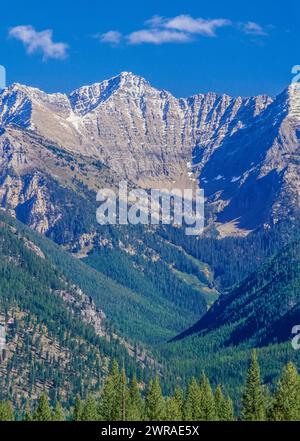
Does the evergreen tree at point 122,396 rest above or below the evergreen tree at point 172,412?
above

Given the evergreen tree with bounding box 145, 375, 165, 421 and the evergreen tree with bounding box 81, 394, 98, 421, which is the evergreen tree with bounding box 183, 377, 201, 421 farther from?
the evergreen tree with bounding box 81, 394, 98, 421

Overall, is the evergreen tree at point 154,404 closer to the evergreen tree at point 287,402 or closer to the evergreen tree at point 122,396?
the evergreen tree at point 122,396

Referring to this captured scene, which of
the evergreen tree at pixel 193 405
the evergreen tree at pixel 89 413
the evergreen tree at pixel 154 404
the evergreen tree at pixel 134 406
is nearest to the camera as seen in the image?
the evergreen tree at pixel 134 406

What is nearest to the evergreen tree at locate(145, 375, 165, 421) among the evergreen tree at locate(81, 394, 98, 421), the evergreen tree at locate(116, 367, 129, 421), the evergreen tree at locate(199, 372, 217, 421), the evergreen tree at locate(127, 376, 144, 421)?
the evergreen tree at locate(127, 376, 144, 421)

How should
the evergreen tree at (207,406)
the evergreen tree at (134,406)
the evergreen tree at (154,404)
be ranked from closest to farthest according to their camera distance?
1. the evergreen tree at (134,406)
2. the evergreen tree at (154,404)
3. the evergreen tree at (207,406)

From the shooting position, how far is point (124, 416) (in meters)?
176

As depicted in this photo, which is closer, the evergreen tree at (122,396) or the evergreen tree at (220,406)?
the evergreen tree at (122,396)

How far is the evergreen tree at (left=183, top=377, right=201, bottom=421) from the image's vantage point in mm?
183800

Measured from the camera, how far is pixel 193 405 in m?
188

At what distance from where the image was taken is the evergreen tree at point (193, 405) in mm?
183800

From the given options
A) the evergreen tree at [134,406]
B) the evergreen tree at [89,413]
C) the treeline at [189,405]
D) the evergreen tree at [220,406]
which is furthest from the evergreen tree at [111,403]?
the evergreen tree at [220,406]
